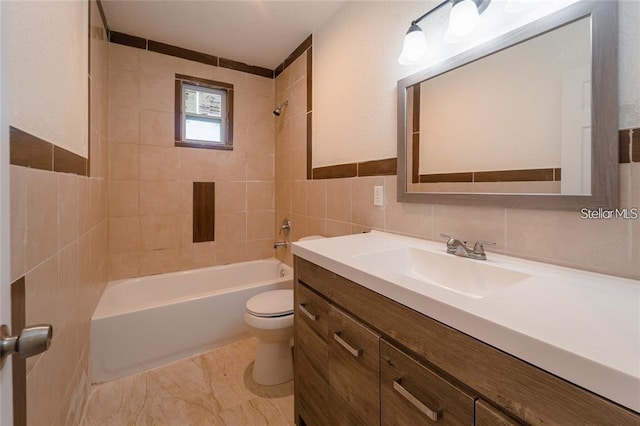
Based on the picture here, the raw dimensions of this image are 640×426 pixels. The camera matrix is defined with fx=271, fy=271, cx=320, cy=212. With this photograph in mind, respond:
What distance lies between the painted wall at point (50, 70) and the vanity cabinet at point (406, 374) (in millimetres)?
1036

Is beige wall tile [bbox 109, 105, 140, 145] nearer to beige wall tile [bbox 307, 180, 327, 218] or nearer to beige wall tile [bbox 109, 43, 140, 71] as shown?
beige wall tile [bbox 109, 43, 140, 71]

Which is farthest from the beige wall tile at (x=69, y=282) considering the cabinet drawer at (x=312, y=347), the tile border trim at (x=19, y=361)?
the cabinet drawer at (x=312, y=347)

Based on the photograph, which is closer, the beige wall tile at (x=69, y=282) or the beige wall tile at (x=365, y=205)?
the beige wall tile at (x=69, y=282)

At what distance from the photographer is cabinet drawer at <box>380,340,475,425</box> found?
61 centimetres

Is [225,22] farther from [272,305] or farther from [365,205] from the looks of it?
[272,305]

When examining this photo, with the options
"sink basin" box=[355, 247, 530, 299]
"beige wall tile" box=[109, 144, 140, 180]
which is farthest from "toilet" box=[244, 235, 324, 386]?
"beige wall tile" box=[109, 144, 140, 180]

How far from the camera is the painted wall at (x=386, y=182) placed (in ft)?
2.52

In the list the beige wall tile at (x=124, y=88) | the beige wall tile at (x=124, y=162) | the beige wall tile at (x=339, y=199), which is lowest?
the beige wall tile at (x=339, y=199)

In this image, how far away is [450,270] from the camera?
1.09m

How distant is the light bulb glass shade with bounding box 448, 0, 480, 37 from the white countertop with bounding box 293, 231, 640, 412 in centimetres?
93

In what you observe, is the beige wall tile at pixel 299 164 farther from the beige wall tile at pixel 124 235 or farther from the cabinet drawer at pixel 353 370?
the cabinet drawer at pixel 353 370

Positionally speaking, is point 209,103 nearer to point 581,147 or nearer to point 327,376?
point 327,376

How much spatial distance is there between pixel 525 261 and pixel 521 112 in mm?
552

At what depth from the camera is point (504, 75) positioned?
1.06 meters
